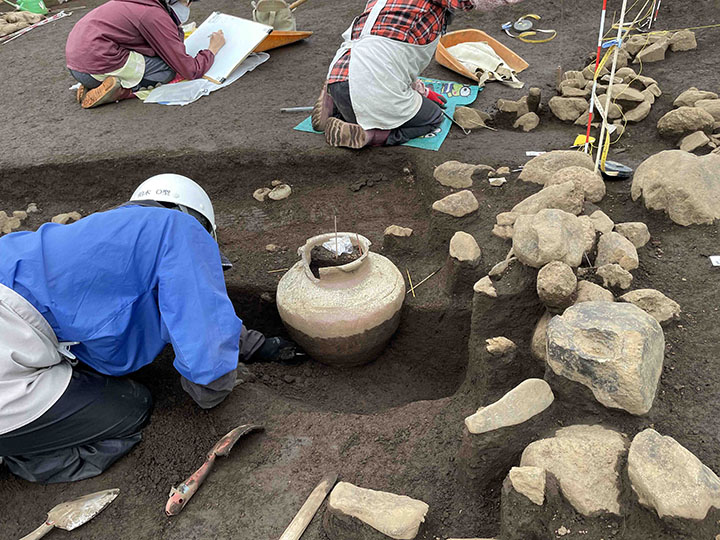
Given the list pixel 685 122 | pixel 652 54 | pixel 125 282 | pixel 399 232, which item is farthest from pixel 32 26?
pixel 685 122

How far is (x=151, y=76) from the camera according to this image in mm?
5062

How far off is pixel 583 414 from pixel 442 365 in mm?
1327

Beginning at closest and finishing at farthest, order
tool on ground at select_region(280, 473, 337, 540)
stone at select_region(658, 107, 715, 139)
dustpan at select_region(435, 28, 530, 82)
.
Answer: tool on ground at select_region(280, 473, 337, 540)
stone at select_region(658, 107, 715, 139)
dustpan at select_region(435, 28, 530, 82)

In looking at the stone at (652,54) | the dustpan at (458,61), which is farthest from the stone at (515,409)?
the stone at (652,54)

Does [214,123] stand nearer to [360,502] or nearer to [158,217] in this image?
[158,217]

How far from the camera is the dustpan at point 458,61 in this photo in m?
5.04

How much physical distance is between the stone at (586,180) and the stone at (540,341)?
1.01 m

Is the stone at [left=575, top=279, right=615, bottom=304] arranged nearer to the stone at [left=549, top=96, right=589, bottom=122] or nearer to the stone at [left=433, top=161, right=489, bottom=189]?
the stone at [left=433, top=161, right=489, bottom=189]

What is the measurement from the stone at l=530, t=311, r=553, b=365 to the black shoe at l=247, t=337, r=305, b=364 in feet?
4.76

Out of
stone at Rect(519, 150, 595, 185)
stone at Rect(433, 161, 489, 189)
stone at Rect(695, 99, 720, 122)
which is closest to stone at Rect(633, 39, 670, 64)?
stone at Rect(695, 99, 720, 122)

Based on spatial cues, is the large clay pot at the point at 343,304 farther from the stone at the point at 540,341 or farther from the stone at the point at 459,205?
the stone at the point at 540,341

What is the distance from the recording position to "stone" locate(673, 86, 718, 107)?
12.4 ft

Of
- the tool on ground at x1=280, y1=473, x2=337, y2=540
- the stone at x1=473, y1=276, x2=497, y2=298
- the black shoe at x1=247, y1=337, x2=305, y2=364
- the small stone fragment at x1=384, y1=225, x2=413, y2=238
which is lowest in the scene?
the black shoe at x1=247, y1=337, x2=305, y2=364

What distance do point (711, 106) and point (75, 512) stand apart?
4.25 meters
